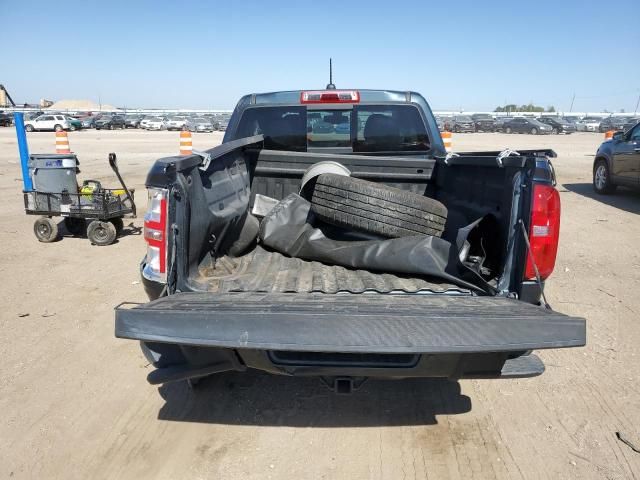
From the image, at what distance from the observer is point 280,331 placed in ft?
6.70

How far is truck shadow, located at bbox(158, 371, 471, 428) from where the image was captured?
3.10 m

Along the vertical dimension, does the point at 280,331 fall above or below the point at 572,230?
above

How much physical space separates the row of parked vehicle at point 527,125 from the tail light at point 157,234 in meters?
39.2

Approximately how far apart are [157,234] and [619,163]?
11322mm

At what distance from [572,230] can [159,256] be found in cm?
756

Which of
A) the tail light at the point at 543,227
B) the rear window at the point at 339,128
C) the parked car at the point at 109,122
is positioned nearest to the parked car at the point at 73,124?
the parked car at the point at 109,122

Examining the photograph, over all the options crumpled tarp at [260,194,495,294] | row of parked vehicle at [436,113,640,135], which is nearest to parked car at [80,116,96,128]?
row of parked vehicle at [436,113,640,135]

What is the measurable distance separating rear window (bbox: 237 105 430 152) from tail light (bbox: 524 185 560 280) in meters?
2.12

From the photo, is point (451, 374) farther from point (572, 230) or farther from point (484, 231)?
point (572, 230)

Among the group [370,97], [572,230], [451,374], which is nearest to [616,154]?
[572,230]

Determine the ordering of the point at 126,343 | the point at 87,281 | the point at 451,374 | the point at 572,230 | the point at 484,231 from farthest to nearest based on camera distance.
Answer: the point at 572,230, the point at 87,281, the point at 126,343, the point at 484,231, the point at 451,374

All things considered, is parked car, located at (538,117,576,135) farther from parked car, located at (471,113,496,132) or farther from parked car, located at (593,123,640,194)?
parked car, located at (593,123,640,194)

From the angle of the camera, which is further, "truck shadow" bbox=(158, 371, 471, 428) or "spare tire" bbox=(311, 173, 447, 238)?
"spare tire" bbox=(311, 173, 447, 238)

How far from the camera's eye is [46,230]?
23.5 ft
